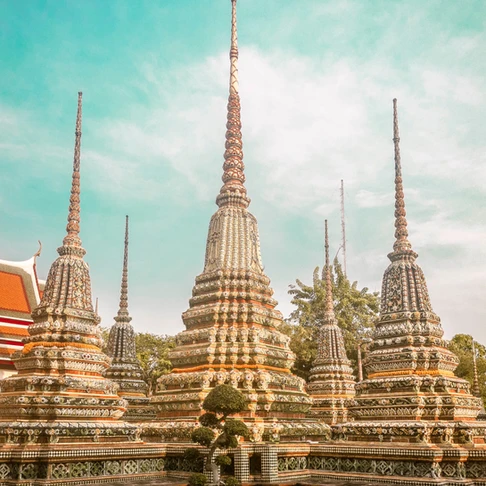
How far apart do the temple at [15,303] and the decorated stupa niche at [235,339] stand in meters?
8.22

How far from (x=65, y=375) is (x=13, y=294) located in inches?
479

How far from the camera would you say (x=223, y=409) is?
445 inches

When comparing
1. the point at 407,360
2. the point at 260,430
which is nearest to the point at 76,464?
the point at 260,430

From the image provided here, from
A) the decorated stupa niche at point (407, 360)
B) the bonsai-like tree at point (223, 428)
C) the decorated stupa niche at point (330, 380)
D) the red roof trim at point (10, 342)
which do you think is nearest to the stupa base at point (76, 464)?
the bonsai-like tree at point (223, 428)

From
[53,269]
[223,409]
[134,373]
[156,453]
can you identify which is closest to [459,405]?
[223,409]

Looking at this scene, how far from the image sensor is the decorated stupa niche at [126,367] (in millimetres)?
20422

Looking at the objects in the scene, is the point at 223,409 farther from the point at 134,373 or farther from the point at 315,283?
the point at 315,283

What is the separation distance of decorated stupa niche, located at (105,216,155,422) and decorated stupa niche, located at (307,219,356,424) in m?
6.12

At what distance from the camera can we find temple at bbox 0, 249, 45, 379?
2172cm

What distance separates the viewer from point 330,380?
23.1 m

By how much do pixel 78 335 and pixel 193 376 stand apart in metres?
2.91

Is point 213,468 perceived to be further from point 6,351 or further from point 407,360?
point 6,351

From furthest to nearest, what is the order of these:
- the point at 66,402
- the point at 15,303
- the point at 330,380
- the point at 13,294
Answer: the point at 13,294
the point at 15,303
the point at 330,380
the point at 66,402

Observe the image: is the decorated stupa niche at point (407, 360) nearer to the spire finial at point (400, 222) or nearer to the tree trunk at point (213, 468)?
the spire finial at point (400, 222)
